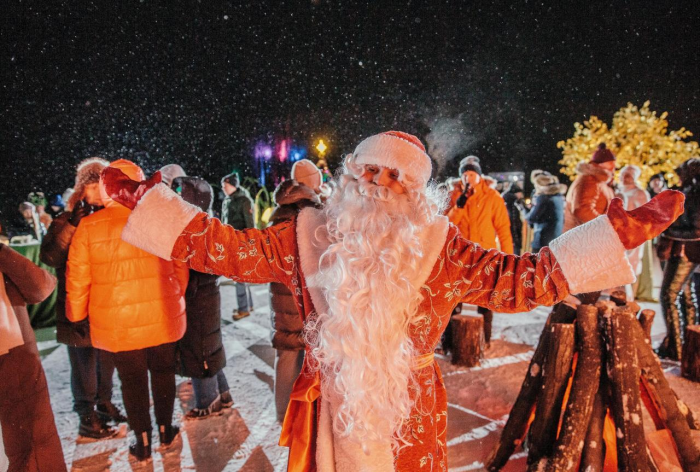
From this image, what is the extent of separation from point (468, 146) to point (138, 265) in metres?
29.5

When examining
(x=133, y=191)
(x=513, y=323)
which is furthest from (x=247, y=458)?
(x=513, y=323)

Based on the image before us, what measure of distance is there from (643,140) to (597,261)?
26114mm

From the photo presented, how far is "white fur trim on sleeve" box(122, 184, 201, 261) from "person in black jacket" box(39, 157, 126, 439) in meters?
1.41

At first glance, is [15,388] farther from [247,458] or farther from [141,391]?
[247,458]

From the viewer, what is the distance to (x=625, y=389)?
7.93ft

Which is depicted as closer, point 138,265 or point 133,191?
point 133,191

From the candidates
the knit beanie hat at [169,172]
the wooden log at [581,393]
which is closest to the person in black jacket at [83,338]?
the knit beanie hat at [169,172]

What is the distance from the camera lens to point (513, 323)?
5.47 meters

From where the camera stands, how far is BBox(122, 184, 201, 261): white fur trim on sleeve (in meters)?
1.48

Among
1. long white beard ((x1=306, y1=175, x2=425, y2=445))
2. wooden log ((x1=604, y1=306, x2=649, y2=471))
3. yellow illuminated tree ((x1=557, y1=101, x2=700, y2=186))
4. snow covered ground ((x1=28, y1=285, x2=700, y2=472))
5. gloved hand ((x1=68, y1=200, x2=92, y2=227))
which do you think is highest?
yellow illuminated tree ((x1=557, y1=101, x2=700, y2=186))

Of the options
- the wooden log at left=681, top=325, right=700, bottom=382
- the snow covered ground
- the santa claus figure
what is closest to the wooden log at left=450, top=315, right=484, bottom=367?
the snow covered ground

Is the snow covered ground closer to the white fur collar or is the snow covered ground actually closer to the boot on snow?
the boot on snow

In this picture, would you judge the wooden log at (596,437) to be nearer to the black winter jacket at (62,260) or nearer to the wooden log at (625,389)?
the wooden log at (625,389)

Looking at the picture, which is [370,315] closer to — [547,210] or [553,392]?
[553,392]
